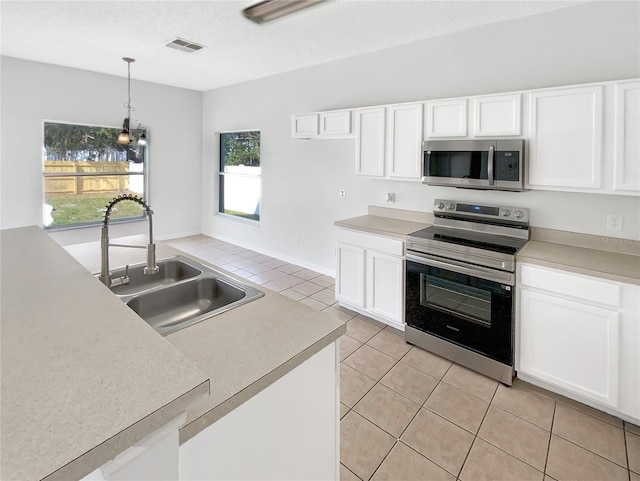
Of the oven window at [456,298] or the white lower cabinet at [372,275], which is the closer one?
the oven window at [456,298]

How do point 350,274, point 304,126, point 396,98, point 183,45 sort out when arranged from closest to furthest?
point 350,274, point 396,98, point 183,45, point 304,126

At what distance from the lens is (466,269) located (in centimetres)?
259

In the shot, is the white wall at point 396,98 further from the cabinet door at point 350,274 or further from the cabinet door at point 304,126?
the cabinet door at point 350,274

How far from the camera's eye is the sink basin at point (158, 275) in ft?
6.30

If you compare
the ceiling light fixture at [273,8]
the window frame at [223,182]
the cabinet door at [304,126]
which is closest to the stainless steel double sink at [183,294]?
the ceiling light fixture at [273,8]

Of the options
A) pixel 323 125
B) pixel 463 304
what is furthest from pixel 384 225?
pixel 323 125

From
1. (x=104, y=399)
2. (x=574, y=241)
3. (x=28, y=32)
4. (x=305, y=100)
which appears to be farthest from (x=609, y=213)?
(x=28, y=32)

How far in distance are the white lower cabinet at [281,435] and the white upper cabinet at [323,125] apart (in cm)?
307

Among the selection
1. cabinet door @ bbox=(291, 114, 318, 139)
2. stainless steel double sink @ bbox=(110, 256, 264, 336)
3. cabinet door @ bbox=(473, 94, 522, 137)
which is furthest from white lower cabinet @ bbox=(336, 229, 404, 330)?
stainless steel double sink @ bbox=(110, 256, 264, 336)

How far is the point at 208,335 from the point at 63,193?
535cm

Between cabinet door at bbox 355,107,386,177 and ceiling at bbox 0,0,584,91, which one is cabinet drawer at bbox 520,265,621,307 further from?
ceiling at bbox 0,0,584,91

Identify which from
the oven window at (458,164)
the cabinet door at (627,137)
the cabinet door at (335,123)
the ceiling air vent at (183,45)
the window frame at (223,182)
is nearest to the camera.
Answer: the cabinet door at (627,137)

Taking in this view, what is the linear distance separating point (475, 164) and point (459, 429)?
6.33ft

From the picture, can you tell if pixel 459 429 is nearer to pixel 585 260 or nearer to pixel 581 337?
pixel 581 337
